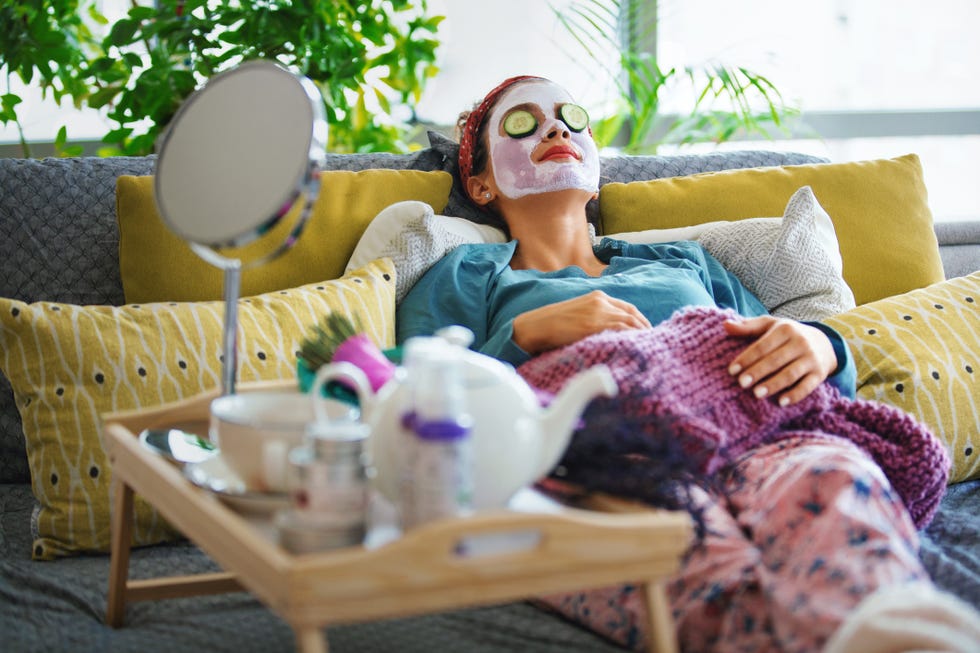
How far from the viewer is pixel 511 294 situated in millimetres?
1739

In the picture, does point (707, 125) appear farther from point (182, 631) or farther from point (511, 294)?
point (182, 631)

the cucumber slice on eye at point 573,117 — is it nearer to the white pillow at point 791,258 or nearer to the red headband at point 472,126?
the red headband at point 472,126

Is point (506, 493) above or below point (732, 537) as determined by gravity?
above

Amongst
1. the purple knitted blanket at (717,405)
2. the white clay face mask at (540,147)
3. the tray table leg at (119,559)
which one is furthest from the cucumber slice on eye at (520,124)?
the tray table leg at (119,559)

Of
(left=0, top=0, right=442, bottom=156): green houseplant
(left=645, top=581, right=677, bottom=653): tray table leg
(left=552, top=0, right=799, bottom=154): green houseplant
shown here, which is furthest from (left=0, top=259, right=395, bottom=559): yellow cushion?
(left=552, top=0, right=799, bottom=154): green houseplant

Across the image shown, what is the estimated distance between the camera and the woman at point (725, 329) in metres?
1.02

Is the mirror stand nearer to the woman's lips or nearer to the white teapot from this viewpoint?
the white teapot

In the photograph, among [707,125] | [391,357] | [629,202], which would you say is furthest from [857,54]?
[391,357]

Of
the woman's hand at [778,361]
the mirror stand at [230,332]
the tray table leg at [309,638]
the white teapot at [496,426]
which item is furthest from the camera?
the woman's hand at [778,361]

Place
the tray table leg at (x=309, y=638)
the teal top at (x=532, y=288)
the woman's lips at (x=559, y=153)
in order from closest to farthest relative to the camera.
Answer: the tray table leg at (x=309, y=638), the teal top at (x=532, y=288), the woman's lips at (x=559, y=153)

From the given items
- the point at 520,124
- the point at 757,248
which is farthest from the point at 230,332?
the point at 757,248

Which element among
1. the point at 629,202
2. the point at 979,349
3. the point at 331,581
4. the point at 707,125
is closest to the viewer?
the point at 331,581

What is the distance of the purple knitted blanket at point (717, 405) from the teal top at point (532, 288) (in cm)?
22

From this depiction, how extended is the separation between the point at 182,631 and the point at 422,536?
544 mm
